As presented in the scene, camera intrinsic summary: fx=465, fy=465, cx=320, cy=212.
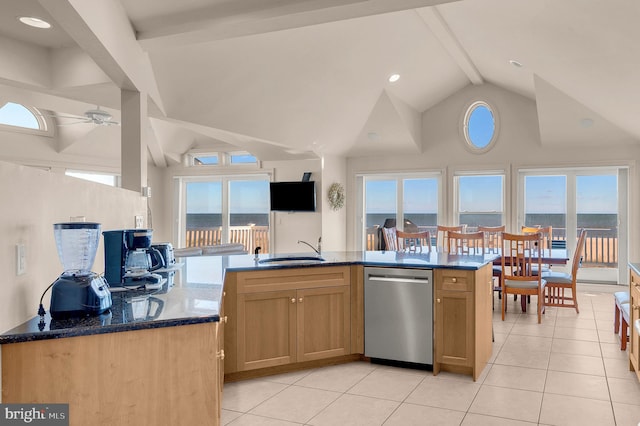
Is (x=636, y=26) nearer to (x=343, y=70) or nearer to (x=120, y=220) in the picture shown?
(x=343, y=70)

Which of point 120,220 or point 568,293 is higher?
point 120,220

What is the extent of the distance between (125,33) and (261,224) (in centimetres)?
633

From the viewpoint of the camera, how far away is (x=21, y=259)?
163 cm

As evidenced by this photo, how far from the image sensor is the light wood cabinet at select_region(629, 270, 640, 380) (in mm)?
3037

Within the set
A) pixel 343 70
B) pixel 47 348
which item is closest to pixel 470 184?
pixel 343 70

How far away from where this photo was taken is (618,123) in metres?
6.28

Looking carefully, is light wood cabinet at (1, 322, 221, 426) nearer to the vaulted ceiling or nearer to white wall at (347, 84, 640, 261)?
the vaulted ceiling

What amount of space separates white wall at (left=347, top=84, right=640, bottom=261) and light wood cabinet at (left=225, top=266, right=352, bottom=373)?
5056mm

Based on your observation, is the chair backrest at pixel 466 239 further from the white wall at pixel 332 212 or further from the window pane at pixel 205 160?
the window pane at pixel 205 160

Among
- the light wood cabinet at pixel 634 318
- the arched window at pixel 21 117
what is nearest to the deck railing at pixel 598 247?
the light wood cabinet at pixel 634 318

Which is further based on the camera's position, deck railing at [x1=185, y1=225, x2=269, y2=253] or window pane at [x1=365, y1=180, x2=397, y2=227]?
deck railing at [x1=185, y1=225, x2=269, y2=253]

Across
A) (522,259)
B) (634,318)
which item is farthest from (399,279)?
(522,259)

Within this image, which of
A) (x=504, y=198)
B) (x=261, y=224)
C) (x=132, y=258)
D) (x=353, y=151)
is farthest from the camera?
(x=261, y=224)

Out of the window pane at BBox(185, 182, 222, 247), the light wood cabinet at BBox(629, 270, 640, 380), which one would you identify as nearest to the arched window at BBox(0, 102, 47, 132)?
the window pane at BBox(185, 182, 222, 247)
